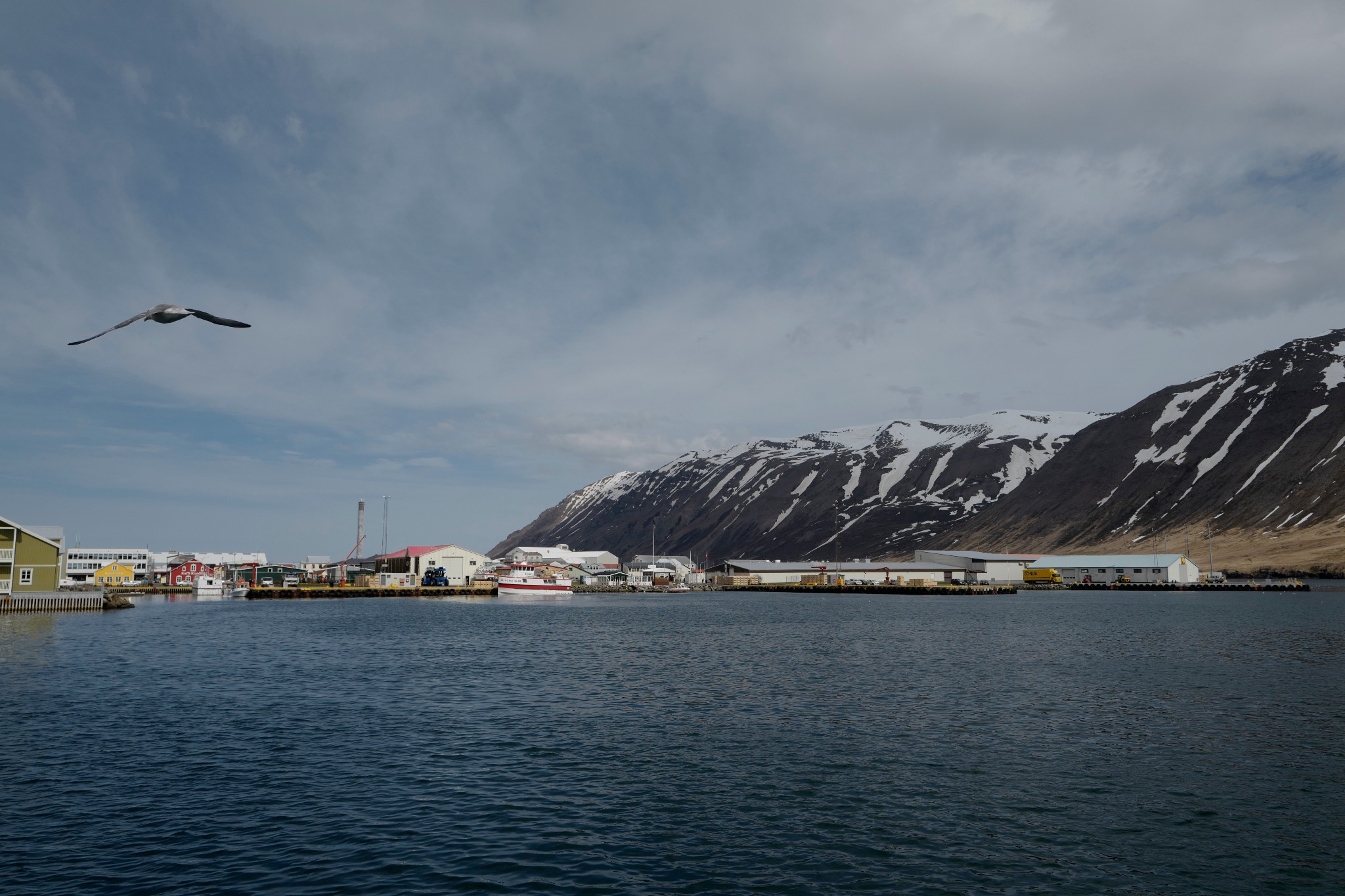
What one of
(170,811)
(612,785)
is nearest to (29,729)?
(170,811)

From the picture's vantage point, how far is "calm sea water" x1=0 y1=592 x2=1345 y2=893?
20703mm

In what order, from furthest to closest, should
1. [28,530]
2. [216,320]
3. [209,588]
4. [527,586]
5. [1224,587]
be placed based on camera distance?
[1224,587], [527,586], [209,588], [28,530], [216,320]

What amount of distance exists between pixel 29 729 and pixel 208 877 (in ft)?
72.1

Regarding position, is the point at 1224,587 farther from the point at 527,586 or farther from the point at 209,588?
the point at 209,588

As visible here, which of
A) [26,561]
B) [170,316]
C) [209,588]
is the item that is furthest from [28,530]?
[170,316]

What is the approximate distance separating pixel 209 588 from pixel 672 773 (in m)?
178

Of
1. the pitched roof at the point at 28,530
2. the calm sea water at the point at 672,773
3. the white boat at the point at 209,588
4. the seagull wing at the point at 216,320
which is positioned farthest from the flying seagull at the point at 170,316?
the white boat at the point at 209,588

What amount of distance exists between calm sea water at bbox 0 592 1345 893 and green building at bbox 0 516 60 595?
47.5 metres

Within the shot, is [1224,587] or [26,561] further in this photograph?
[1224,587]

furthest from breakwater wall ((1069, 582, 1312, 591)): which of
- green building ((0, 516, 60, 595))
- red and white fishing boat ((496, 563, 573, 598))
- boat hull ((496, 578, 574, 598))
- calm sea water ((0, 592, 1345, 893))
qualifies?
green building ((0, 516, 60, 595))

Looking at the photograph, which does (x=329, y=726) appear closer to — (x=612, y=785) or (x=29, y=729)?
(x=29, y=729)

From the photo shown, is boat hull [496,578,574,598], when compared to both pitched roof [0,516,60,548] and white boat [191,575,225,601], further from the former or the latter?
pitched roof [0,516,60,548]

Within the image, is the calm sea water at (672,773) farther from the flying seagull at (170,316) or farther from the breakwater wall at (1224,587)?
the breakwater wall at (1224,587)

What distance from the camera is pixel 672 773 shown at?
2959 cm
